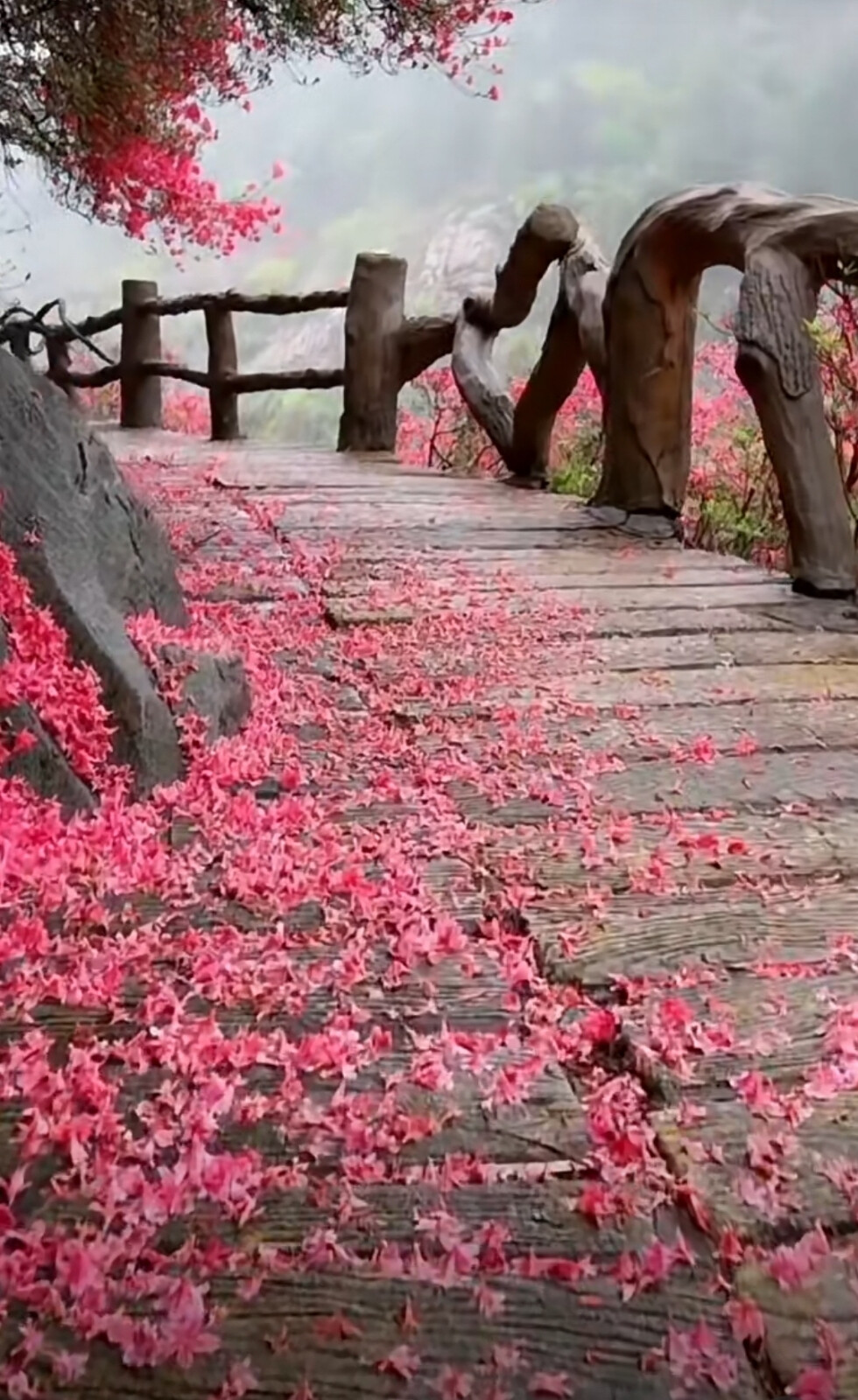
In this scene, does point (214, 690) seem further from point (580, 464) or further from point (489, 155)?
point (489, 155)

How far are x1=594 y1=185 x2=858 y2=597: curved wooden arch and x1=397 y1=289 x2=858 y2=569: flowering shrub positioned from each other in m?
0.32

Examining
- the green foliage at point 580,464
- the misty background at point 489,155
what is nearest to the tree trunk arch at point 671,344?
the green foliage at point 580,464

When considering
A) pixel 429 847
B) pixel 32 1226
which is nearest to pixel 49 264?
pixel 429 847

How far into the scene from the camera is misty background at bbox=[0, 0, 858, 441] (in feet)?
16.2

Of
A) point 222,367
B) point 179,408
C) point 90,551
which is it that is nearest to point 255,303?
point 222,367

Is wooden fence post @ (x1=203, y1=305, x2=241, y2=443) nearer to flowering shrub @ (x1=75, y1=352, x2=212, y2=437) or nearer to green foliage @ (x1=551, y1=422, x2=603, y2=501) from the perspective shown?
flowering shrub @ (x1=75, y1=352, x2=212, y2=437)

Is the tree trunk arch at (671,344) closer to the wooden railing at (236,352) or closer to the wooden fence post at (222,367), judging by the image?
the wooden railing at (236,352)

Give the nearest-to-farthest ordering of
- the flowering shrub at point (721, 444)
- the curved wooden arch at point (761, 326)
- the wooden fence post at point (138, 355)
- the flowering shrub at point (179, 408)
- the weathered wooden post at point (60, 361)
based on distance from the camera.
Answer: the curved wooden arch at point (761, 326) < the flowering shrub at point (721, 444) < the wooden fence post at point (138, 355) < the weathered wooden post at point (60, 361) < the flowering shrub at point (179, 408)

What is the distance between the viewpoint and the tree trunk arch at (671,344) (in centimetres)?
220

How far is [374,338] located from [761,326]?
2.44 m

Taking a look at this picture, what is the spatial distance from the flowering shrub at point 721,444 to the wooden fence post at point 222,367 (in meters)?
0.77

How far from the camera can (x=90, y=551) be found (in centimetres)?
153

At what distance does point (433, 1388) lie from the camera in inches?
21.7

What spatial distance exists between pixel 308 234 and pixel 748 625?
4361 millimetres
